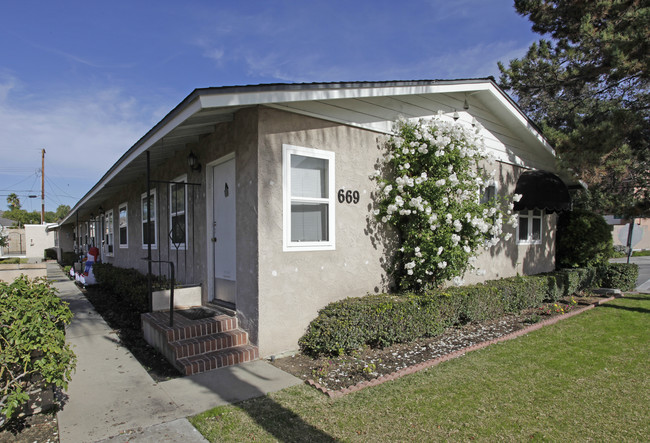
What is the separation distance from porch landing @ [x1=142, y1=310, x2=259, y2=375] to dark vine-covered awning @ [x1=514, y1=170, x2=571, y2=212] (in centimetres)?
762

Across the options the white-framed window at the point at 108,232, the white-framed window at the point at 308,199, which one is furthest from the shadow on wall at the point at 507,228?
the white-framed window at the point at 108,232

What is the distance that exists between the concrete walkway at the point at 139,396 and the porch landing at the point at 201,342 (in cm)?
13

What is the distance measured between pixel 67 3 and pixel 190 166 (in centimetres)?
461

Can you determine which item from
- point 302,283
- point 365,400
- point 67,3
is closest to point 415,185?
point 302,283

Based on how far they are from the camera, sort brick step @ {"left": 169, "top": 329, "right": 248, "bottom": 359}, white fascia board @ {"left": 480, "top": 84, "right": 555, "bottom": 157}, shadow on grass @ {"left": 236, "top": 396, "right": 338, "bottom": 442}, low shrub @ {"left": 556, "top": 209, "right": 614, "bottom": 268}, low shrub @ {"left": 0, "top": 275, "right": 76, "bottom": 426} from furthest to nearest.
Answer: low shrub @ {"left": 556, "top": 209, "right": 614, "bottom": 268} → white fascia board @ {"left": 480, "top": 84, "right": 555, "bottom": 157} → brick step @ {"left": 169, "top": 329, "right": 248, "bottom": 359} → shadow on grass @ {"left": 236, "top": 396, "right": 338, "bottom": 442} → low shrub @ {"left": 0, "top": 275, "right": 76, "bottom": 426}

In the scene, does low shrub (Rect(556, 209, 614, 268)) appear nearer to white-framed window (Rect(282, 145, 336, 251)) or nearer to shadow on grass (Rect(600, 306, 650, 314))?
shadow on grass (Rect(600, 306, 650, 314))

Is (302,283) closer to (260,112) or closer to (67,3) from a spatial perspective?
(260,112)

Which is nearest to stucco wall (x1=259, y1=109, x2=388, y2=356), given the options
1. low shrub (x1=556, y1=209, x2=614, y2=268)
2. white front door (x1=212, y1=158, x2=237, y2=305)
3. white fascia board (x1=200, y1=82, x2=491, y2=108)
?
white fascia board (x1=200, y1=82, x2=491, y2=108)

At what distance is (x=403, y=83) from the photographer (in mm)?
6531

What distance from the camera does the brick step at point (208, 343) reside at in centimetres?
495

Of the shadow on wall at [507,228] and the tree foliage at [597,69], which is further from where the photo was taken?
the shadow on wall at [507,228]

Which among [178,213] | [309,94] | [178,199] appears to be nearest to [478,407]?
[309,94]

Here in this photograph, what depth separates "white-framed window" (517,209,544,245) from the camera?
10.3 m

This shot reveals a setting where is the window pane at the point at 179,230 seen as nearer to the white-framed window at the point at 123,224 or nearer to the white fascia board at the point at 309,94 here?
the white fascia board at the point at 309,94
